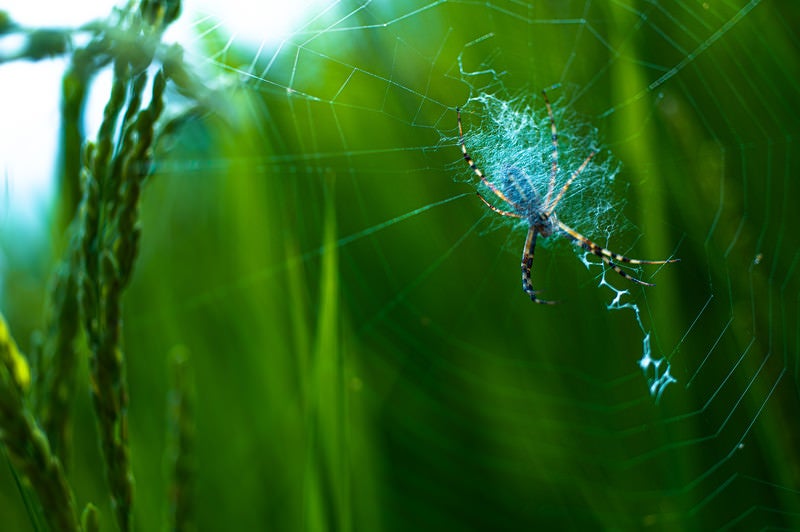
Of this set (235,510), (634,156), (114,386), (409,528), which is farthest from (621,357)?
(114,386)

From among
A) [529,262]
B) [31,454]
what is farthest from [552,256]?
[31,454]

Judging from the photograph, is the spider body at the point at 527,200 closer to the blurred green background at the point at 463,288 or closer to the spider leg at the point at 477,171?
the spider leg at the point at 477,171

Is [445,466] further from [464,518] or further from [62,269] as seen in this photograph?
[62,269]

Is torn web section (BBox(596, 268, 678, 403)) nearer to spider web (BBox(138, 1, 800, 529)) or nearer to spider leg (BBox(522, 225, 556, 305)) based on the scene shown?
spider web (BBox(138, 1, 800, 529))

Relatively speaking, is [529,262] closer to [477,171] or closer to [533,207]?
[533,207]

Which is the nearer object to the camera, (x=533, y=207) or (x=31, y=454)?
(x=31, y=454)

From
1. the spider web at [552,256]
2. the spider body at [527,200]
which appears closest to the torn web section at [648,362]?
the spider web at [552,256]
